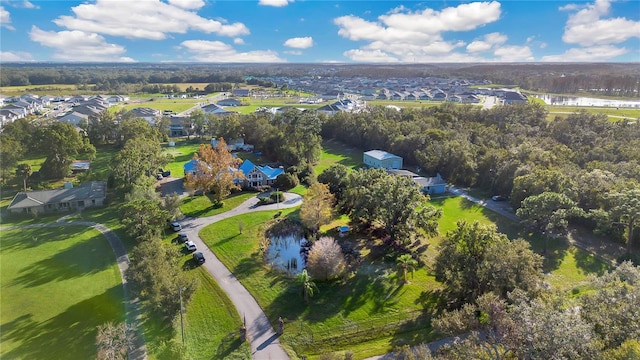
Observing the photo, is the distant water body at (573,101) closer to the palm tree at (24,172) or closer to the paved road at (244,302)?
the paved road at (244,302)

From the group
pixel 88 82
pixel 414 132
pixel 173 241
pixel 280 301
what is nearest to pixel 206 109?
pixel 414 132

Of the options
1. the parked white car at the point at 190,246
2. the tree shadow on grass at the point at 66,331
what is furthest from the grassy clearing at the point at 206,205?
the tree shadow on grass at the point at 66,331

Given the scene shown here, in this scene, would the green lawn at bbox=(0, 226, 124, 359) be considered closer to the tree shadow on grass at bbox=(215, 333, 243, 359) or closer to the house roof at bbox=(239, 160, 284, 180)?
the tree shadow on grass at bbox=(215, 333, 243, 359)

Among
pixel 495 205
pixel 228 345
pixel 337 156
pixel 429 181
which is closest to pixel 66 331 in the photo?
pixel 228 345

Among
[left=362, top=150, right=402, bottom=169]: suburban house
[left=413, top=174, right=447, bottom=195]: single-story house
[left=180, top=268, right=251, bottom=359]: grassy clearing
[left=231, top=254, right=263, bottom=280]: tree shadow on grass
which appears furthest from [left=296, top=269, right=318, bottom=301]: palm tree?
[left=362, top=150, right=402, bottom=169]: suburban house

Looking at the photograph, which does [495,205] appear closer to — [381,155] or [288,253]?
[381,155]

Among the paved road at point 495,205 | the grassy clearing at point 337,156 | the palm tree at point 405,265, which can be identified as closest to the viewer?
the palm tree at point 405,265

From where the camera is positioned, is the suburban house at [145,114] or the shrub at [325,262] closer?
the shrub at [325,262]
